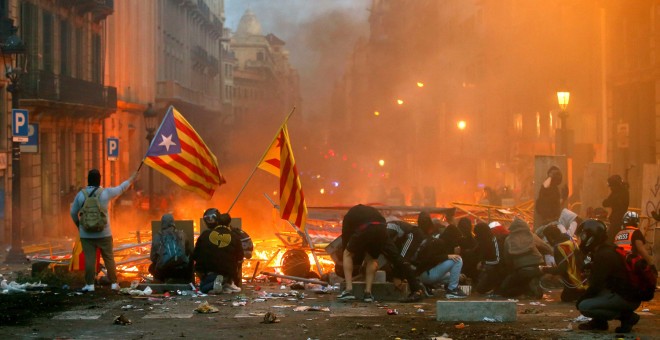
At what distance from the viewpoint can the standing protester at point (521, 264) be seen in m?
14.4

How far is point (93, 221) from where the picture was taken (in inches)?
546

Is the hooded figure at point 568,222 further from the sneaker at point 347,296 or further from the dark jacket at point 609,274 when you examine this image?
the dark jacket at point 609,274

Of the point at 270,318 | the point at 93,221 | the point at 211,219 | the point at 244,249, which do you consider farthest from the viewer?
the point at 244,249

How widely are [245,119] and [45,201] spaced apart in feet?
244

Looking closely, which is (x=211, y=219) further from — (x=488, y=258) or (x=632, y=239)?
(x=632, y=239)

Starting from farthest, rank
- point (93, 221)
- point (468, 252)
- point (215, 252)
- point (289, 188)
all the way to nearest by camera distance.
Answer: point (289, 188) → point (468, 252) → point (215, 252) → point (93, 221)

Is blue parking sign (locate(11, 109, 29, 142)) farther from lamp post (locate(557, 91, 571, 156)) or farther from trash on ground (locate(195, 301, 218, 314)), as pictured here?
lamp post (locate(557, 91, 571, 156))

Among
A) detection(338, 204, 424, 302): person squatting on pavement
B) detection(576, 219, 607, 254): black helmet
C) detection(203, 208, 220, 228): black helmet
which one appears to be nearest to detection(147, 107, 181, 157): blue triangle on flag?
detection(203, 208, 220, 228): black helmet

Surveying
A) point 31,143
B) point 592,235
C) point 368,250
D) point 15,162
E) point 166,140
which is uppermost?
point 31,143

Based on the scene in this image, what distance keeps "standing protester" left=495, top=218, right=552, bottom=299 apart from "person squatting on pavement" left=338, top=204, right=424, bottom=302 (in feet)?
4.97

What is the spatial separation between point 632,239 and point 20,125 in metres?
12.7

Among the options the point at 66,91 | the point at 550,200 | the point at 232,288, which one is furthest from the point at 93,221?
the point at 66,91

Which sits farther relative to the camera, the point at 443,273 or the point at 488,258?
the point at 488,258

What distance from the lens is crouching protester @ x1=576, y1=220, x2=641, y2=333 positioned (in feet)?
34.1
